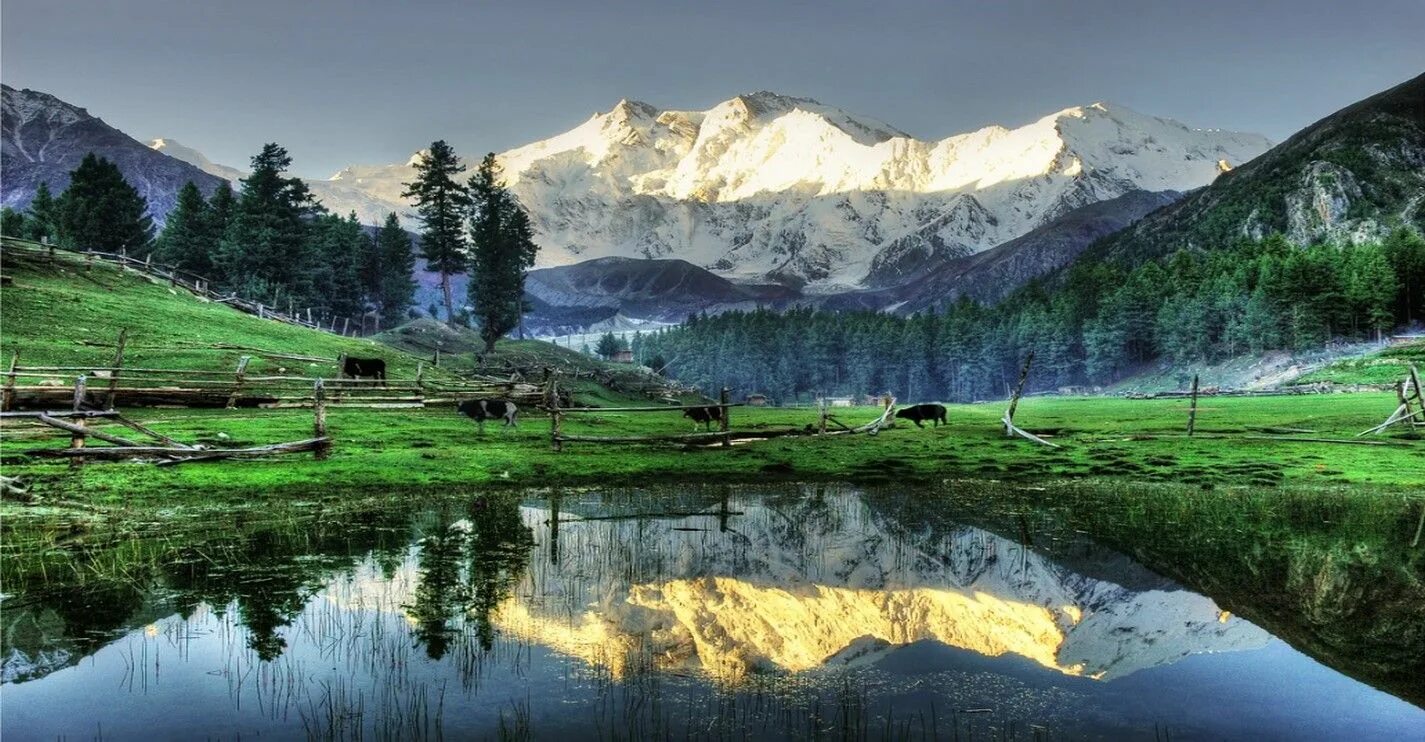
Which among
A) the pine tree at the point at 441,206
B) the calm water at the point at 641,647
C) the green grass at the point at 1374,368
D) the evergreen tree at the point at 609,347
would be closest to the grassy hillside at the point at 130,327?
the calm water at the point at 641,647

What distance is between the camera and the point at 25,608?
1214 cm

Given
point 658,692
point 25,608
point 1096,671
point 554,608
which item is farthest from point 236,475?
point 1096,671

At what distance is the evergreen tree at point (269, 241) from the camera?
8281 centimetres

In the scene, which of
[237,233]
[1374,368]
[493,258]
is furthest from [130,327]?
[1374,368]

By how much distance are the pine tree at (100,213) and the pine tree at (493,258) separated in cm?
3493

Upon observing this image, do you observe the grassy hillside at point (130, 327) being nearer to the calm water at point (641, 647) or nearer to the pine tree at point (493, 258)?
the pine tree at point (493, 258)

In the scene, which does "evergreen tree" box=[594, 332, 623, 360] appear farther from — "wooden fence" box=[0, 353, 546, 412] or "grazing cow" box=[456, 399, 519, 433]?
"grazing cow" box=[456, 399, 519, 433]

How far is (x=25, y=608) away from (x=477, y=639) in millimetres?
6595

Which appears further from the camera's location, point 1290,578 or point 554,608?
point 1290,578

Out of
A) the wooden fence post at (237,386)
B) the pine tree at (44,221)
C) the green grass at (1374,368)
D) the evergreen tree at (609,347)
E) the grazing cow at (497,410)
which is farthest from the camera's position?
the evergreen tree at (609,347)

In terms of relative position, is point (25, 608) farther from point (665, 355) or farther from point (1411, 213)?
point (1411, 213)

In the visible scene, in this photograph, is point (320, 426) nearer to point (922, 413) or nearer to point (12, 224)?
point (922, 413)

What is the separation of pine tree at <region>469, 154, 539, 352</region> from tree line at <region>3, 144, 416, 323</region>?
14555 mm

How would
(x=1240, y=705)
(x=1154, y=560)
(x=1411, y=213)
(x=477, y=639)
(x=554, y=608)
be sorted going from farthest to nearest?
(x=1411, y=213) < (x=1154, y=560) < (x=554, y=608) < (x=477, y=639) < (x=1240, y=705)
